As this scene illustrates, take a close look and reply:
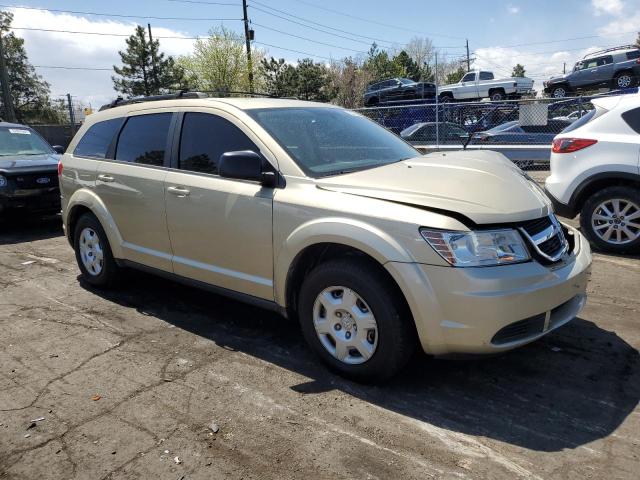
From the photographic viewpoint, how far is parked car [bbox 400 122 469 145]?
1297 centimetres

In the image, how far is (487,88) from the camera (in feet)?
88.1

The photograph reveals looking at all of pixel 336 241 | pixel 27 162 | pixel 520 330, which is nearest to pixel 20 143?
pixel 27 162

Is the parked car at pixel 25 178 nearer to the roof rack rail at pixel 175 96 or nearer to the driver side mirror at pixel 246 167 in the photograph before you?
the roof rack rail at pixel 175 96

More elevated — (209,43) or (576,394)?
(209,43)

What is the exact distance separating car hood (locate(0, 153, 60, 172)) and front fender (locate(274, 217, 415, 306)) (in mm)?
6901

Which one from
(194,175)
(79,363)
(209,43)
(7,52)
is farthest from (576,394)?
(7,52)

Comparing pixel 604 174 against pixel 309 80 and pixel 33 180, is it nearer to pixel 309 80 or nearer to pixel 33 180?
pixel 33 180

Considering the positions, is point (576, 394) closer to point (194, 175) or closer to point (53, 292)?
point (194, 175)

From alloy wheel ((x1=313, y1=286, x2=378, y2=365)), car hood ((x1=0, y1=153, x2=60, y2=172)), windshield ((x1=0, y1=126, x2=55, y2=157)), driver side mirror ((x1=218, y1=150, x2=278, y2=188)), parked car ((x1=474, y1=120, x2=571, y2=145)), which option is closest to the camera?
alloy wheel ((x1=313, y1=286, x2=378, y2=365))

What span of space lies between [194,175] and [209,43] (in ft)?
129

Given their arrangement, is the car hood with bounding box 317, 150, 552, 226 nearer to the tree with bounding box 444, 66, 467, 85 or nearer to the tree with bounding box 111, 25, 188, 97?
the tree with bounding box 111, 25, 188, 97

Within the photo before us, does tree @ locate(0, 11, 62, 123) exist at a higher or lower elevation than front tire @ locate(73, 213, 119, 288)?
higher

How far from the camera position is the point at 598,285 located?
5102 mm

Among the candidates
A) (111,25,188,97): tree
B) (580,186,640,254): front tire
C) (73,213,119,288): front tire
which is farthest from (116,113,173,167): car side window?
(111,25,188,97): tree
